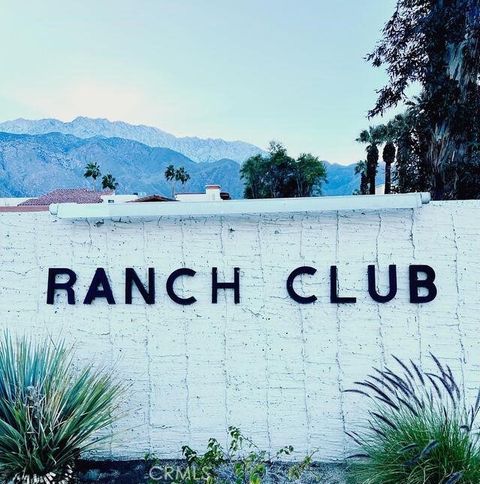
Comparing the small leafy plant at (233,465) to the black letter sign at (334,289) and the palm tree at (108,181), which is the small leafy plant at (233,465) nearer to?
the black letter sign at (334,289)

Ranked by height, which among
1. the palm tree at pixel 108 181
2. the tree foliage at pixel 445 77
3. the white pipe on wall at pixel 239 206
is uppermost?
the palm tree at pixel 108 181

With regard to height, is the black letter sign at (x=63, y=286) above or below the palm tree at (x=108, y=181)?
below

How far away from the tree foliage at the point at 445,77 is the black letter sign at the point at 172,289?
12.4 metres

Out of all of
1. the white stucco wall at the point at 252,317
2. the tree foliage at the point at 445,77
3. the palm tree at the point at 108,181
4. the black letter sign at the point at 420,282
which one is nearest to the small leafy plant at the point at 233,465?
the white stucco wall at the point at 252,317

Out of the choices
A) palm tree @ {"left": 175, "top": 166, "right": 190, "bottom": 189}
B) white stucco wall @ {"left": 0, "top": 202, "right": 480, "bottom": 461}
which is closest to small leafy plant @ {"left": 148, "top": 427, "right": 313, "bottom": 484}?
white stucco wall @ {"left": 0, "top": 202, "right": 480, "bottom": 461}

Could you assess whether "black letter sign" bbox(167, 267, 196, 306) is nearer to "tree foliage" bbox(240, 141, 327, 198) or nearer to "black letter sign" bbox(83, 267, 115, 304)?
"black letter sign" bbox(83, 267, 115, 304)

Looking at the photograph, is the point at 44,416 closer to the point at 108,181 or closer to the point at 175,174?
the point at 108,181

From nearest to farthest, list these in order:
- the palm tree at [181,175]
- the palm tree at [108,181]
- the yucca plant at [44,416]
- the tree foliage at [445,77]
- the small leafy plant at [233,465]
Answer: the yucca plant at [44,416]
the small leafy plant at [233,465]
the tree foliage at [445,77]
the palm tree at [108,181]
the palm tree at [181,175]

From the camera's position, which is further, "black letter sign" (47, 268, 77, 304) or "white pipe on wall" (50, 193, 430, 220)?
"black letter sign" (47, 268, 77, 304)

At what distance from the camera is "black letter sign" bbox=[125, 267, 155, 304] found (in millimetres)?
4223

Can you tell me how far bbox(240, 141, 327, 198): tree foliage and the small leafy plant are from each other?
58.0 m

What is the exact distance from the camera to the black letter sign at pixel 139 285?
13.9 ft

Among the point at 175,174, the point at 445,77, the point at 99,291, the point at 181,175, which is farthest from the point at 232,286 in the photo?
the point at 181,175

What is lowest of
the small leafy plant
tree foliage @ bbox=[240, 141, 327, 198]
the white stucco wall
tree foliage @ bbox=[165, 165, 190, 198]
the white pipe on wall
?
the small leafy plant
